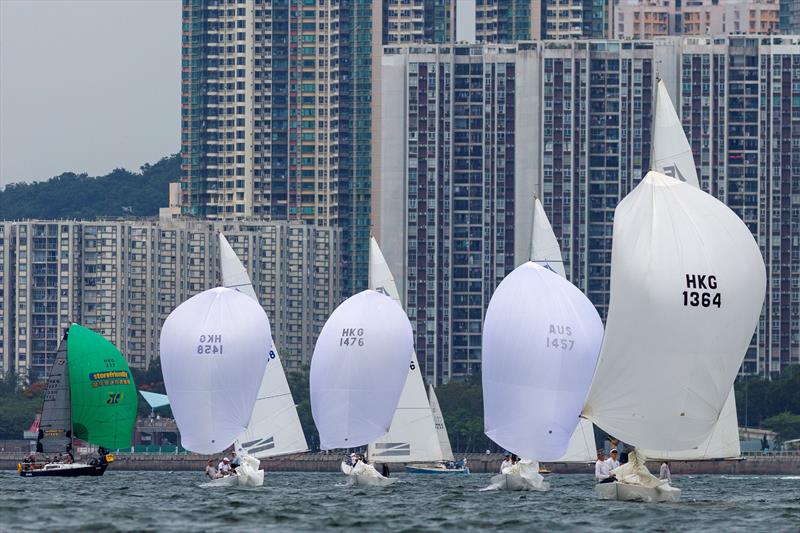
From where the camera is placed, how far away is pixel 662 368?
55062mm

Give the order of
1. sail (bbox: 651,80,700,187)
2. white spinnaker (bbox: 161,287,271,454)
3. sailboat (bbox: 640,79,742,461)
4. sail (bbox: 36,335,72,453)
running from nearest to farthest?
sailboat (bbox: 640,79,742,461) → sail (bbox: 651,80,700,187) → white spinnaker (bbox: 161,287,271,454) → sail (bbox: 36,335,72,453)

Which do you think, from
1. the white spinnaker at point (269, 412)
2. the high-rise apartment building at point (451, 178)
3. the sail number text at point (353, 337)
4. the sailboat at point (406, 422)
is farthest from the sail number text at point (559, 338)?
the high-rise apartment building at point (451, 178)

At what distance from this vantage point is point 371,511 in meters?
61.0

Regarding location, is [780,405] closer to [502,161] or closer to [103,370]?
[502,161]

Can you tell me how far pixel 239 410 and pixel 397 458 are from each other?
10370 millimetres

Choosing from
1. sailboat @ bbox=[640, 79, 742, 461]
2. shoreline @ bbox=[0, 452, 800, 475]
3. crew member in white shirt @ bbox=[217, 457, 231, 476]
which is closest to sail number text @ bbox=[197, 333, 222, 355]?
crew member in white shirt @ bbox=[217, 457, 231, 476]

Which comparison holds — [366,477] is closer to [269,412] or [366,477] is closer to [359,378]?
→ [359,378]

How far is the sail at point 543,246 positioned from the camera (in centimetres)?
8338

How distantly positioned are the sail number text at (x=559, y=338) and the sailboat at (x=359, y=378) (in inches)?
561

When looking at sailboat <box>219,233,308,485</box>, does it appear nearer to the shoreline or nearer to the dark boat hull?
the dark boat hull

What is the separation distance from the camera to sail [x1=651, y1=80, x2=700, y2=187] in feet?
212

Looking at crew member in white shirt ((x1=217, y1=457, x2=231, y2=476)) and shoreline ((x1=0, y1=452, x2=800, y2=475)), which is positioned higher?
crew member in white shirt ((x1=217, y1=457, x2=231, y2=476))

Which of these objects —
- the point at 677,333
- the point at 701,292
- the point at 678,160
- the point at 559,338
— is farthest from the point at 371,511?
the point at 678,160

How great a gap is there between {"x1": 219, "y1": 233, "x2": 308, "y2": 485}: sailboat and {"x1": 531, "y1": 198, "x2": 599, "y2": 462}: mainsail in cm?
1129
